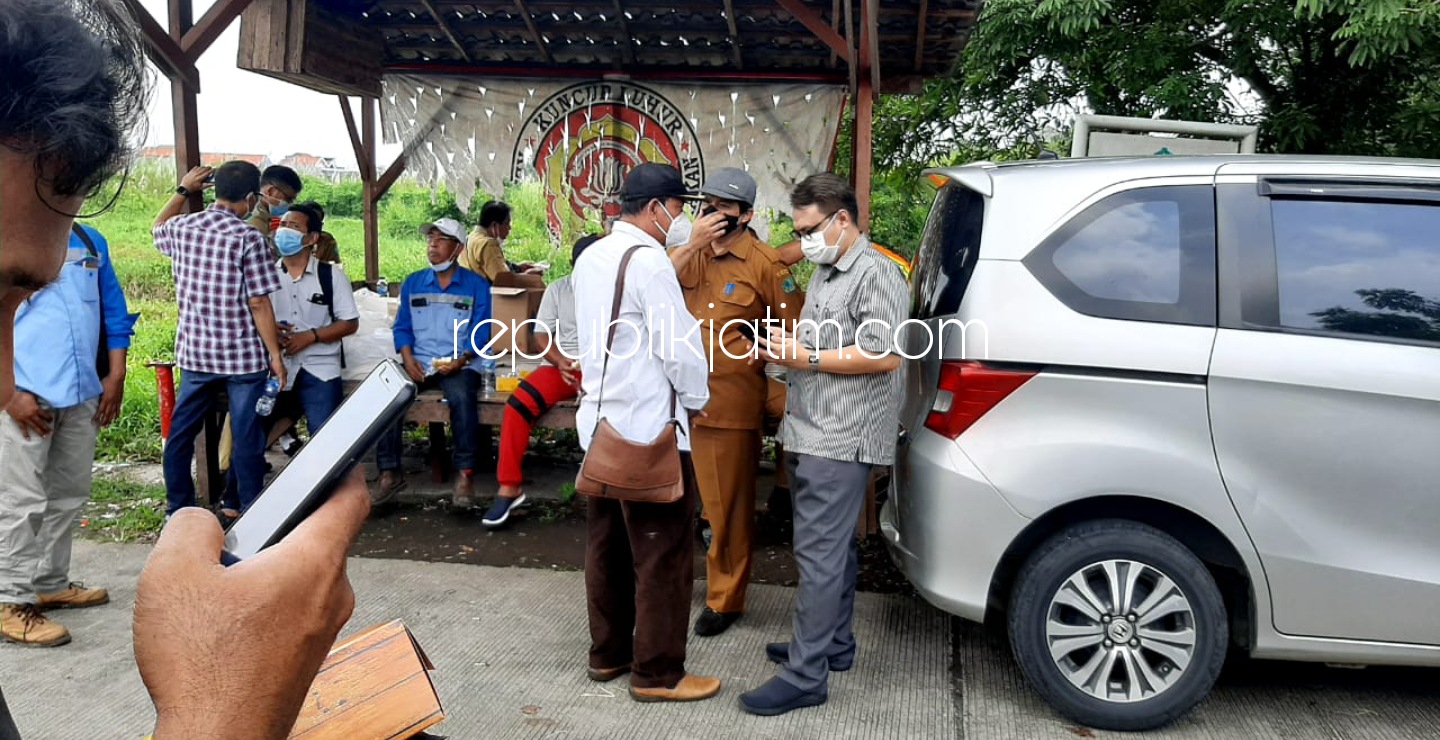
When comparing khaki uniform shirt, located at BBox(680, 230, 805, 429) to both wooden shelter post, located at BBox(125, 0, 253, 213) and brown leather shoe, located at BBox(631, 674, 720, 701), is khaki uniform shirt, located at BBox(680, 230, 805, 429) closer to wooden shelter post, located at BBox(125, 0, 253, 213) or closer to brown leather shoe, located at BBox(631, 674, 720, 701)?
brown leather shoe, located at BBox(631, 674, 720, 701)

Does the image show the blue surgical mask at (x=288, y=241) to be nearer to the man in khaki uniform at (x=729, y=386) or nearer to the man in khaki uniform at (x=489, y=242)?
the man in khaki uniform at (x=489, y=242)

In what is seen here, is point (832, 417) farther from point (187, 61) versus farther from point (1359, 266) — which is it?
point (187, 61)

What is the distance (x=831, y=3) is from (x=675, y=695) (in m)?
4.73

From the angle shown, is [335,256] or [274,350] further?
[335,256]

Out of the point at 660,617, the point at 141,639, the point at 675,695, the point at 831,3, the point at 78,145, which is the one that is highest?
the point at 831,3

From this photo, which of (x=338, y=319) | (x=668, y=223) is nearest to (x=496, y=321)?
(x=338, y=319)

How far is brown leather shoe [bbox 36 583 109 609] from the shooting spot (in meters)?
4.20

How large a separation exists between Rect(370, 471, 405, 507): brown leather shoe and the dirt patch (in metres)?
0.16

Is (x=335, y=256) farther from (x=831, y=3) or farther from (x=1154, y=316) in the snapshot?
(x=1154, y=316)

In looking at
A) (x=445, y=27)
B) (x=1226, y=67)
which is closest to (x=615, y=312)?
(x=445, y=27)

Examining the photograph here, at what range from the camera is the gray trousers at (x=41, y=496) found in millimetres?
3947

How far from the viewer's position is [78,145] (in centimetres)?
106

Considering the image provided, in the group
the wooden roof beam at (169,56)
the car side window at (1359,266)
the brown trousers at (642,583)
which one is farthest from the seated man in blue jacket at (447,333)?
the car side window at (1359,266)

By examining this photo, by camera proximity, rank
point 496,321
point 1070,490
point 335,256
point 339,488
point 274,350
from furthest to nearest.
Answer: point 335,256, point 496,321, point 274,350, point 1070,490, point 339,488
